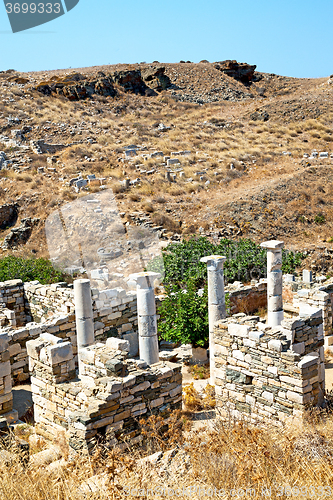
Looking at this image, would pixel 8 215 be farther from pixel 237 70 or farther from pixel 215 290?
pixel 237 70

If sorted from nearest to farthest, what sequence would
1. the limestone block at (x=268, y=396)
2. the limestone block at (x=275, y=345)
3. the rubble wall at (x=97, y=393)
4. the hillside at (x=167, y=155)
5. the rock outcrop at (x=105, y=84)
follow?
the rubble wall at (x=97, y=393) → the limestone block at (x=275, y=345) → the limestone block at (x=268, y=396) → the hillside at (x=167, y=155) → the rock outcrop at (x=105, y=84)

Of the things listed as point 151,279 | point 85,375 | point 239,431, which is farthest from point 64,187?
point 239,431

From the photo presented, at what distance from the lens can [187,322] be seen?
1188 centimetres

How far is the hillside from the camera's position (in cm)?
2373

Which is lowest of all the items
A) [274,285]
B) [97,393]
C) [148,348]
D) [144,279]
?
[148,348]

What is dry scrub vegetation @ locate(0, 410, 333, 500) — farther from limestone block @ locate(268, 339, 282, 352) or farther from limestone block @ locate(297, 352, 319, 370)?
limestone block @ locate(268, 339, 282, 352)

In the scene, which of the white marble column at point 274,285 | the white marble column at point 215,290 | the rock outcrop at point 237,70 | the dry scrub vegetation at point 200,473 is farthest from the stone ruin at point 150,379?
the rock outcrop at point 237,70

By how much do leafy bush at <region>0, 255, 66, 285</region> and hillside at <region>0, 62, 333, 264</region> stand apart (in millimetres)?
4621

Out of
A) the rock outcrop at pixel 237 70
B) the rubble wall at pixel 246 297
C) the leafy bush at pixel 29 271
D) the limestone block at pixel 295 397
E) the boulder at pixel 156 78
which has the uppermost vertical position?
the rock outcrop at pixel 237 70

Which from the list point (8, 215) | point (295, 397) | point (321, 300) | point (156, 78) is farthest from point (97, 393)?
point (156, 78)

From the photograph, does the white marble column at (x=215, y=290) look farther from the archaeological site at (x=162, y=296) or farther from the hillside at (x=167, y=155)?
the hillside at (x=167, y=155)

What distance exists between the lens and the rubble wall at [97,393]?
6207 mm

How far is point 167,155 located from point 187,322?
73.4 feet

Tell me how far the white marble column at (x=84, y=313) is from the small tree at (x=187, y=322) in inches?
81.5
